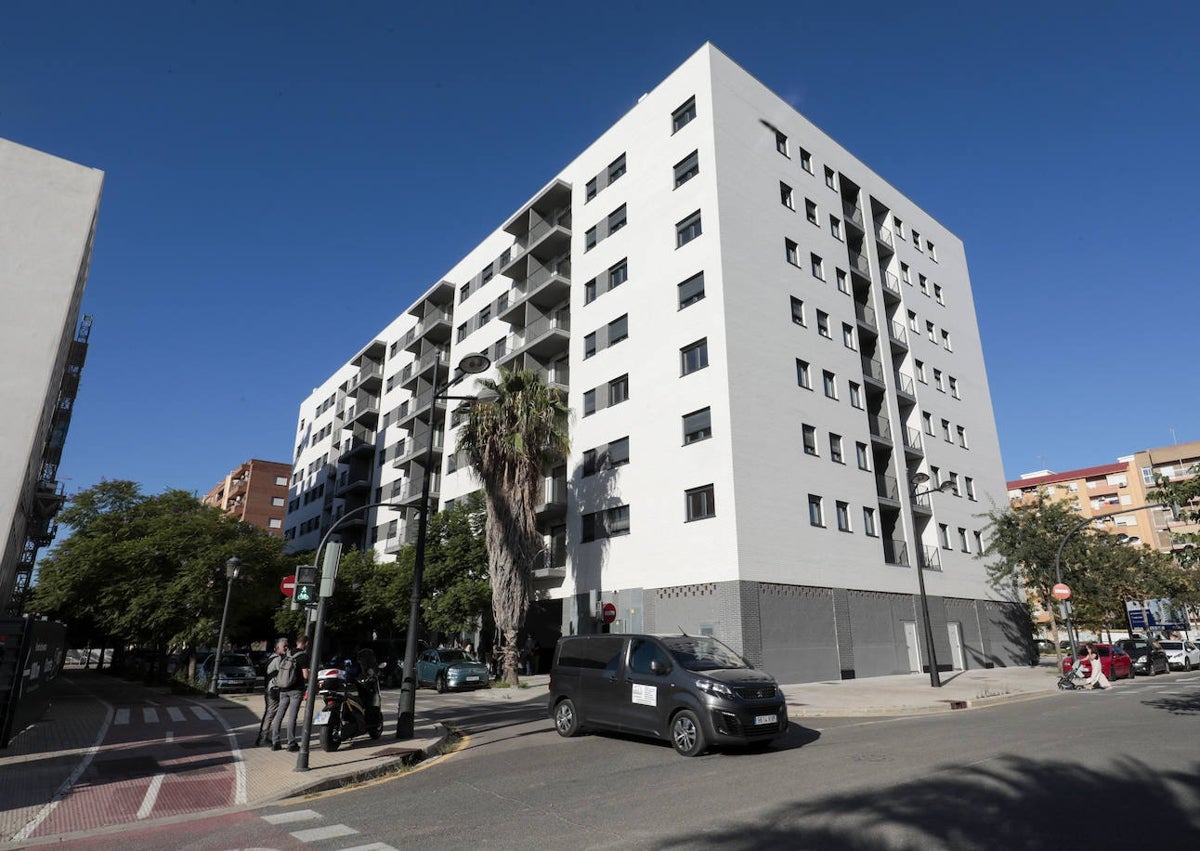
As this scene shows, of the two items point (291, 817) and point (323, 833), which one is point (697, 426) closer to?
point (291, 817)

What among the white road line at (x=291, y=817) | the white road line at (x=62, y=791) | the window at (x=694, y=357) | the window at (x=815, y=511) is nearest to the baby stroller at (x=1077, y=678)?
the window at (x=815, y=511)

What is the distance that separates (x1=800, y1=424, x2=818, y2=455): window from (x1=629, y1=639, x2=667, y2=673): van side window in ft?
56.4

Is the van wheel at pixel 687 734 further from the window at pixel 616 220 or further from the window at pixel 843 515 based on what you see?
the window at pixel 616 220

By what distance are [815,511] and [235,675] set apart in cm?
2383

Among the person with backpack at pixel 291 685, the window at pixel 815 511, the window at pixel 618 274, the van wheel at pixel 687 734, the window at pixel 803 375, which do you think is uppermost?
the window at pixel 618 274

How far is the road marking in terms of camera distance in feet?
20.3

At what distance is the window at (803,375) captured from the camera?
90.0 feet

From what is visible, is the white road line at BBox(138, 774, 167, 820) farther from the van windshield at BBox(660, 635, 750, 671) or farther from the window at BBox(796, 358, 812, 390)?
the window at BBox(796, 358, 812, 390)

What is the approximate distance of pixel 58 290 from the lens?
15617mm

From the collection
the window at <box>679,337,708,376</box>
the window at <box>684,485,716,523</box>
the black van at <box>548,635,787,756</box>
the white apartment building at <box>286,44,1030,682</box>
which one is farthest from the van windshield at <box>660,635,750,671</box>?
the window at <box>679,337,708,376</box>

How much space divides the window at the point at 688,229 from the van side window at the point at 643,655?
20.3 m

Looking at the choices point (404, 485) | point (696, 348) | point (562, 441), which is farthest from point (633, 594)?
point (404, 485)

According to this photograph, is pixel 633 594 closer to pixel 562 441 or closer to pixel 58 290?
pixel 562 441

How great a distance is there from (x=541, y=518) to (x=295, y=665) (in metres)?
21.3
